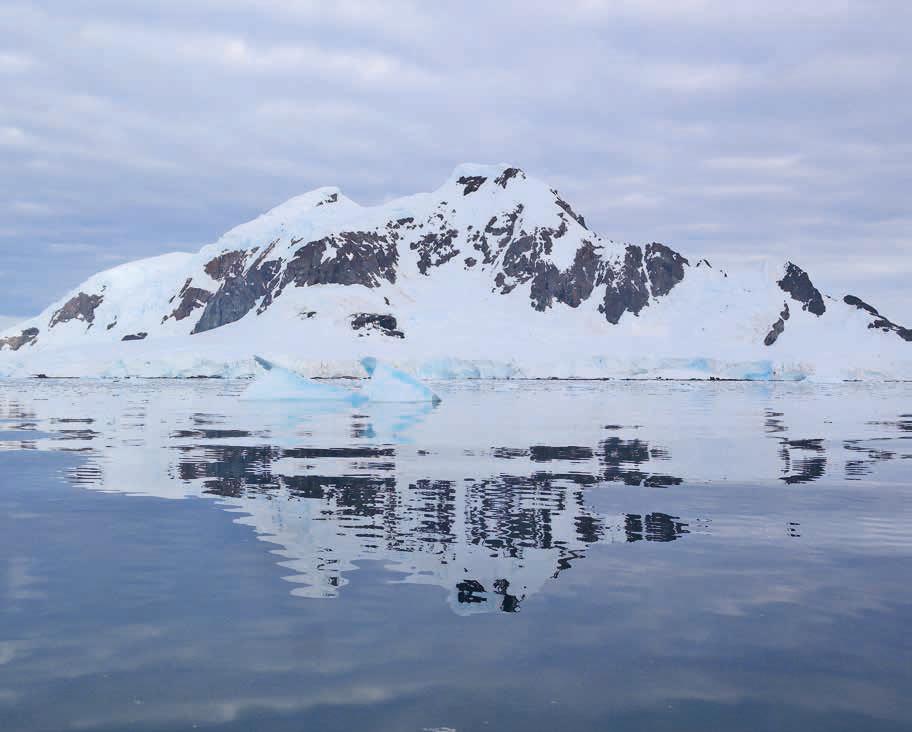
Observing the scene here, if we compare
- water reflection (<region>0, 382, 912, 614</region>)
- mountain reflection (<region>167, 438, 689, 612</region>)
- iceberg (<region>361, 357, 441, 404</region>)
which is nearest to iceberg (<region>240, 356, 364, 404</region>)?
iceberg (<region>361, 357, 441, 404</region>)

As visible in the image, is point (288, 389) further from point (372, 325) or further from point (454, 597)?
point (372, 325)

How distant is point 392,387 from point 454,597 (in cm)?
4987

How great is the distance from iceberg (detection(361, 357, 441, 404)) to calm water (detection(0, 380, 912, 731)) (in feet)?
121

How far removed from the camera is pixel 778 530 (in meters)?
13.4

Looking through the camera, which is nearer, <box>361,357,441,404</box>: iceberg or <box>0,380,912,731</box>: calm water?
<box>0,380,912,731</box>: calm water

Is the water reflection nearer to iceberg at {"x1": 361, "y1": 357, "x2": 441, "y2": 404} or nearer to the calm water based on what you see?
the calm water

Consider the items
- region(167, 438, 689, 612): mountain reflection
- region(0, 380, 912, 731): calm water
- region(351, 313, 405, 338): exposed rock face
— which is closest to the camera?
region(0, 380, 912, 731): calm water

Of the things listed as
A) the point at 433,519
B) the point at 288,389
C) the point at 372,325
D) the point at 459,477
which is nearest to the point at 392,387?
the point at 288,389

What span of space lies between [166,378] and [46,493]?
455 ft

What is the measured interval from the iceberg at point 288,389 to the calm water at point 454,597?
3820 cm

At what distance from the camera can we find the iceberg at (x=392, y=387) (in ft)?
191

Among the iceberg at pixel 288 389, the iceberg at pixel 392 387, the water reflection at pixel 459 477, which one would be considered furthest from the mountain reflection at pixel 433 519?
the iceberg at pixel 288 389

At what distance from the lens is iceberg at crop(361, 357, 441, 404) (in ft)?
191

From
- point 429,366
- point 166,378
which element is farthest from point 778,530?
point 166,378
